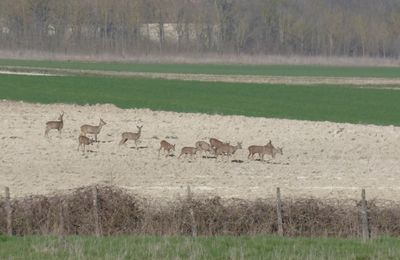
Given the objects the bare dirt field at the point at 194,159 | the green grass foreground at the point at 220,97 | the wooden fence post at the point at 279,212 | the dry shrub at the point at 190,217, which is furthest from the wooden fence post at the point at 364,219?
the green grass foreground at the point at 220,97

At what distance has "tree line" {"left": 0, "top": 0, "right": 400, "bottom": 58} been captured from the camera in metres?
150

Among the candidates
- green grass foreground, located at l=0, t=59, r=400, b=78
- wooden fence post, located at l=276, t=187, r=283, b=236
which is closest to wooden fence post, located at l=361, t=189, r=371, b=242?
wooden fence post, located at l=276, t=187, r=283, b=236

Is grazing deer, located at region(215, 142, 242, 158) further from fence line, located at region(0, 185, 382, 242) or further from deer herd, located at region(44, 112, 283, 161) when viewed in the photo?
fence line, located at region(0, 185, 382, 242)

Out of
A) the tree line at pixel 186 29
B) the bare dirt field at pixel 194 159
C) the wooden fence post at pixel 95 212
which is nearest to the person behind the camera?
the wooden fence post at pixel 95 212

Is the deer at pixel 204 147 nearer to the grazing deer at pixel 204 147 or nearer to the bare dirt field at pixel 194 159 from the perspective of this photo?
the grazing deer at pixel 204 147

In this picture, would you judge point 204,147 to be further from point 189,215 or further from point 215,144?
point 189,215

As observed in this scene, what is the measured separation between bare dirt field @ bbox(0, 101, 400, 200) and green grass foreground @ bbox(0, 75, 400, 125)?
13.7ft

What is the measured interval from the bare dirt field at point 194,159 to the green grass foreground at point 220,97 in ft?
13.7

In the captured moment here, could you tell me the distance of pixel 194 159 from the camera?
1379 inches

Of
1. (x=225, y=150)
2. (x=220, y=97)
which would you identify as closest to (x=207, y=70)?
(x=220, y=97)

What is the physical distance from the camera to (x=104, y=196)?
74.1ft

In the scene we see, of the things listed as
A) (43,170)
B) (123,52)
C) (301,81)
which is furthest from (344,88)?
(123,52)

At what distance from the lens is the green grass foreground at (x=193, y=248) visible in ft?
56.6

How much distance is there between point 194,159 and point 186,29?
126184mm
